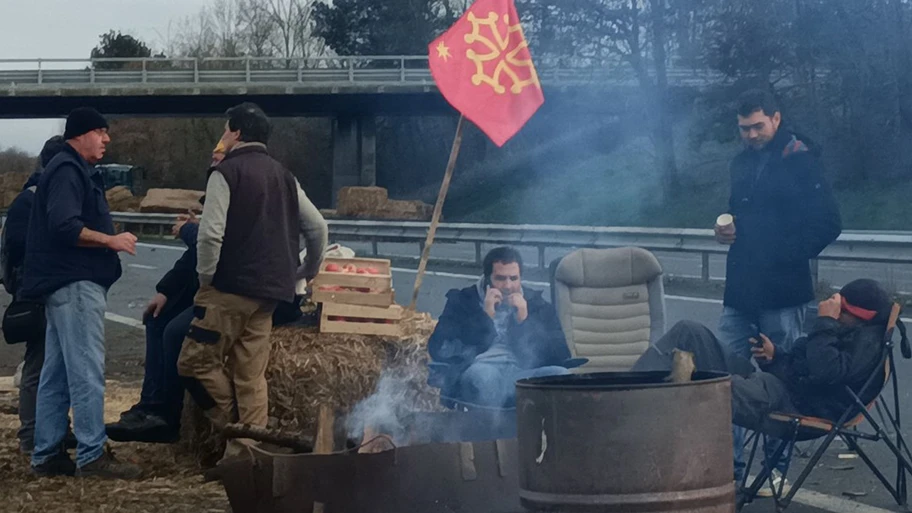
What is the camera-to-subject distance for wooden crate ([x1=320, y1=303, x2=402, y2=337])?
7621 millimetres

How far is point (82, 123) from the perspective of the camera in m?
7.23

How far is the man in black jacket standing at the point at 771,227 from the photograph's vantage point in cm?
689

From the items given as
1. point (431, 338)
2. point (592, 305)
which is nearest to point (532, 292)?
point (431, 338)

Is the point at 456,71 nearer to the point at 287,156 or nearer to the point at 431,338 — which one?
the point at 431,338

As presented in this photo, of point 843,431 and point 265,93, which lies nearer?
point 843,431

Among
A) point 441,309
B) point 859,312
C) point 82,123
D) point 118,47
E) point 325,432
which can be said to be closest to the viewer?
point 325,432

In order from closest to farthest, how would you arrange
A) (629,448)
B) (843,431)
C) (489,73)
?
(629,448)
(843,431)
(489,73)

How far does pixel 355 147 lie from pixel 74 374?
5259cm

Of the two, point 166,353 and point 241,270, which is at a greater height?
point 241,270

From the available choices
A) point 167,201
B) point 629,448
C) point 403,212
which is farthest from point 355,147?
point 629,448

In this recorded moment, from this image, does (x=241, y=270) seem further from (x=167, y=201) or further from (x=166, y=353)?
(x=167, y=201)

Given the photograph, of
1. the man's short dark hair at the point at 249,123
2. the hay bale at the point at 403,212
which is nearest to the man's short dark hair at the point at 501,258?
the man's short dark hair at the point at 249,123

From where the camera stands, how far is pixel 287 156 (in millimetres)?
69688

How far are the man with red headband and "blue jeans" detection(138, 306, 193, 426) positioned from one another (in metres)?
2.62
